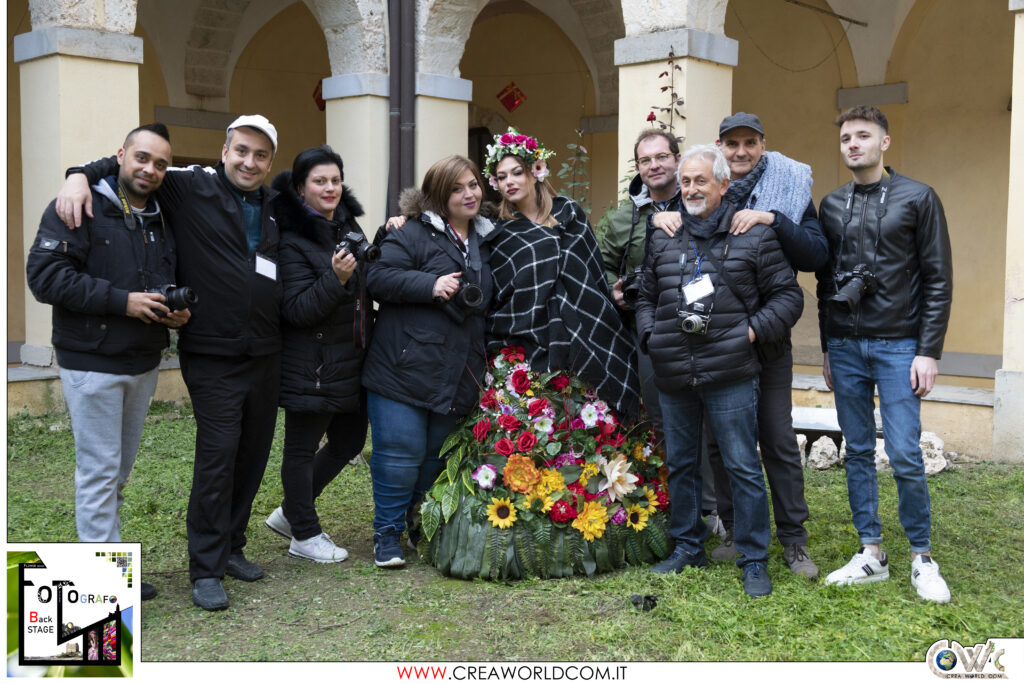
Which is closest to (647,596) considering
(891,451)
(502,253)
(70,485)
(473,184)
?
(891,451)

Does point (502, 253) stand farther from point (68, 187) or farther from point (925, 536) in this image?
point (925, 536)

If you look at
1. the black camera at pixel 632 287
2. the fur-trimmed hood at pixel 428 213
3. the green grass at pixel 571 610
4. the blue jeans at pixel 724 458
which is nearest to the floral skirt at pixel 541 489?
the green grass at pixel 571 610

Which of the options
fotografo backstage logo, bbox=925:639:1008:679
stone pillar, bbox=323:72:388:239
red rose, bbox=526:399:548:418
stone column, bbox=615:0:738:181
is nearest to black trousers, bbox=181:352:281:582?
red rose, bbox=526:399:548:418

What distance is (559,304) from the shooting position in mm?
4422

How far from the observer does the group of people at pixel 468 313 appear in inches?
148

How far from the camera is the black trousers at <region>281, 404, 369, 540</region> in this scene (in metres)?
4.46

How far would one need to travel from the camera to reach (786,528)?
14.2ft

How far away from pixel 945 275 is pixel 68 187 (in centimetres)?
320

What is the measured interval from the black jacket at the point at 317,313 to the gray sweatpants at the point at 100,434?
61 centimetres

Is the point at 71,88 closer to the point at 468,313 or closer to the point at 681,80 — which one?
the point at 681,80

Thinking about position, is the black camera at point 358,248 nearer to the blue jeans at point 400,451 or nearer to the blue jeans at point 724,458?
the blue jeans at point 400,451

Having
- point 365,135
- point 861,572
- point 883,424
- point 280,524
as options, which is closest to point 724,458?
point 883,424

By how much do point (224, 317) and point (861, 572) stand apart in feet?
8.88

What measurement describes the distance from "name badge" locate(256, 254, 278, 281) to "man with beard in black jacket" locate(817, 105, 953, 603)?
216 cm
